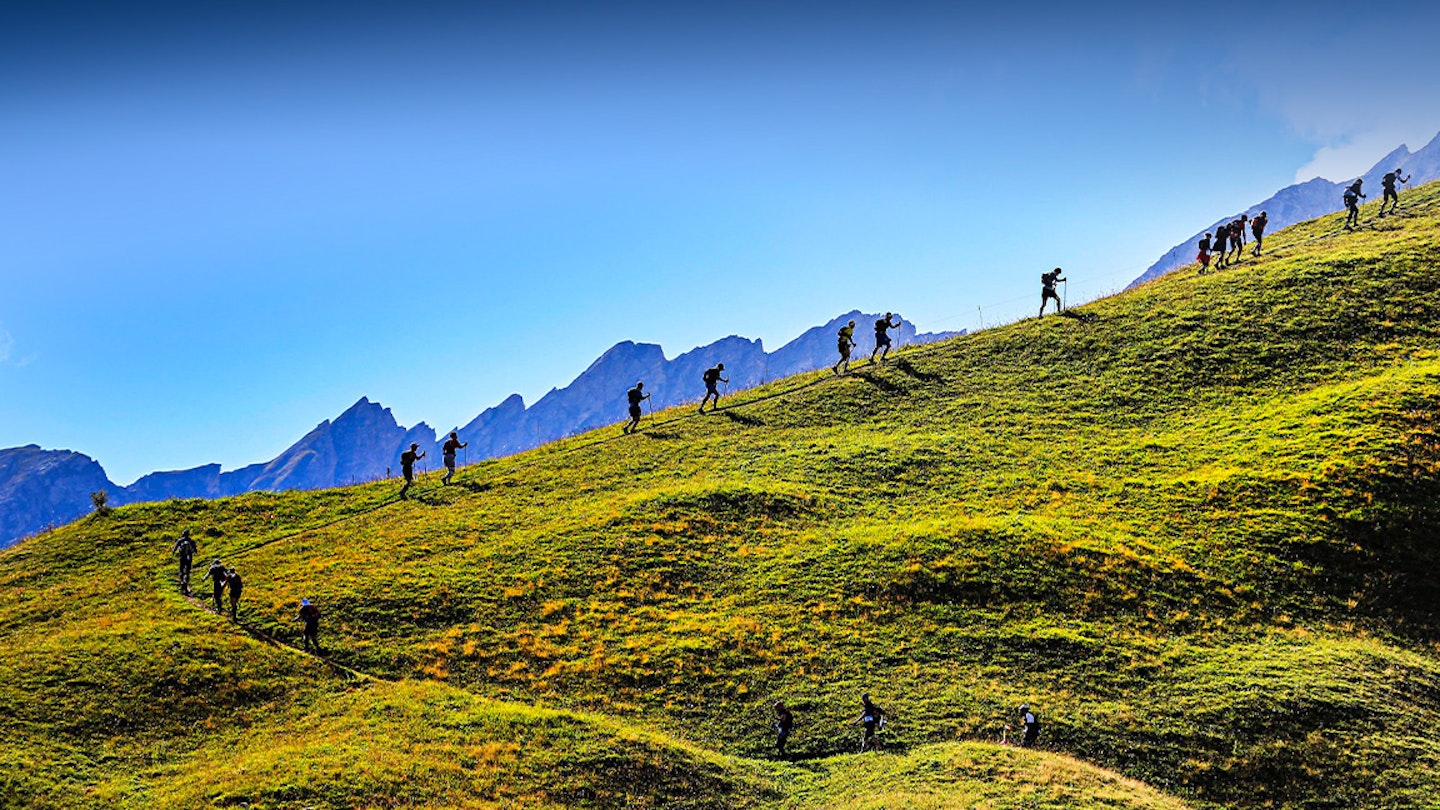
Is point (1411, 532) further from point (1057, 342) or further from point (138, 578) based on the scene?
point (138, 578)

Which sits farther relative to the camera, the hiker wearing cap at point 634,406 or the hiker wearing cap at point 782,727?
the hiker wearing cap at point 634,406

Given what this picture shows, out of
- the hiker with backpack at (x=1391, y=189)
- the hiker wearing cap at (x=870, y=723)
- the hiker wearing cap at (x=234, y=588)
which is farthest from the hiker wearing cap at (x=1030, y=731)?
the hiker with backpack at (x=1391, y=189)

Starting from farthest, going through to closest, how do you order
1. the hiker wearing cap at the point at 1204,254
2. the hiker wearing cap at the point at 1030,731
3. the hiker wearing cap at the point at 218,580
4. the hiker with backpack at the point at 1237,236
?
1. the hiker wearing cap at the point at 1204,254
2. the hiker with backpack at the point at 1237,236
3. the hiker wearing cap at the point at 218,580
4. the hiker wearing cap at the point at 1030,731

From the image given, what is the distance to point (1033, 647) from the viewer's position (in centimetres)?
3212

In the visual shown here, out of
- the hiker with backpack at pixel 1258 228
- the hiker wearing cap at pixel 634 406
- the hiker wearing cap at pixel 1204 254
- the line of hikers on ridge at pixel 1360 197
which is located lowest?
the hiker wearing cap at pixel 634 406

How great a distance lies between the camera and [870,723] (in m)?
27.5

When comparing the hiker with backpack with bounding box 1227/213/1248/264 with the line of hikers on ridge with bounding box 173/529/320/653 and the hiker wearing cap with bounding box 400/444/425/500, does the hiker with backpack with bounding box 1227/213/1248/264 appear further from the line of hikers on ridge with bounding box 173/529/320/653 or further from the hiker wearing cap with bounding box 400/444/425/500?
the line of hikers on ridge with bounding box 173/529/320/653

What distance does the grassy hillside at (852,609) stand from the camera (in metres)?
25.4

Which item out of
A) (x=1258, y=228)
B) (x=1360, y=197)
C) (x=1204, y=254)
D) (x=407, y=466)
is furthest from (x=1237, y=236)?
(x=407, y=466)

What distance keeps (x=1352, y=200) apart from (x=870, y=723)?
67803mm

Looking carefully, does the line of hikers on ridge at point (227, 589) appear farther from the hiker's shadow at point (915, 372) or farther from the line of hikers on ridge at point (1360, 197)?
the line of hikers on ridge at point (1360, 197)

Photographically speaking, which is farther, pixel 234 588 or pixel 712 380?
pixel 712 380

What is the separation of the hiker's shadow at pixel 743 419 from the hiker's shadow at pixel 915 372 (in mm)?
12736

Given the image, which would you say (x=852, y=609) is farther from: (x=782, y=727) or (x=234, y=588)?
(x=234, y=588)
